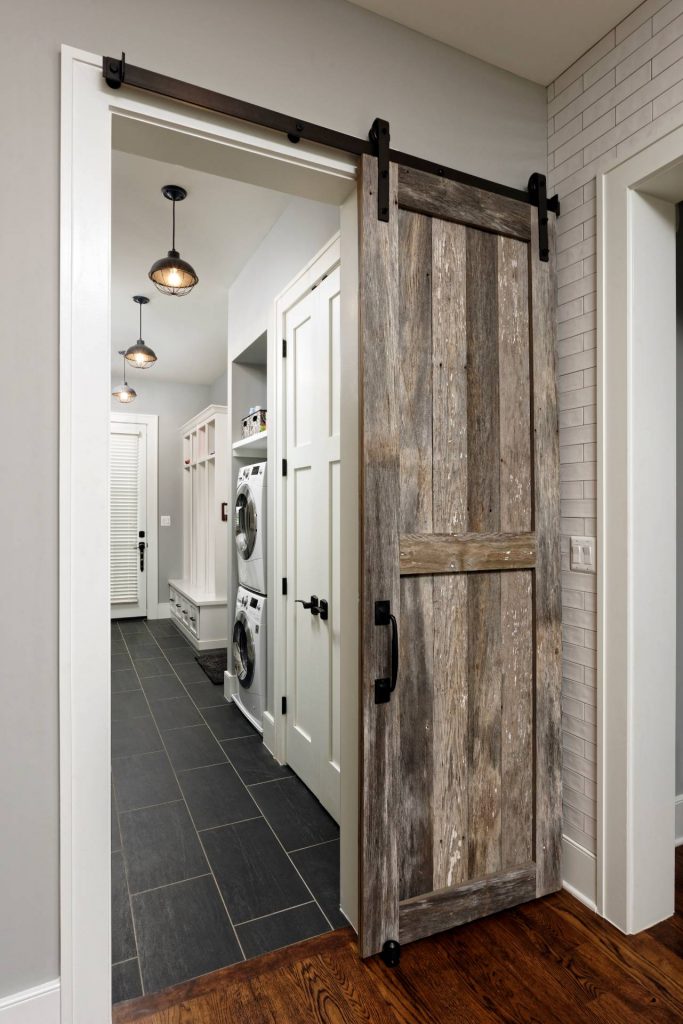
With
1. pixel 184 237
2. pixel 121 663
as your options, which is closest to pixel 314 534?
pixel 184 237

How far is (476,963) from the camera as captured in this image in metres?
1.66

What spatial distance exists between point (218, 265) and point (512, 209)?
245cm

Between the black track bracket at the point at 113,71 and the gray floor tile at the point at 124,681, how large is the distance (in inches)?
155

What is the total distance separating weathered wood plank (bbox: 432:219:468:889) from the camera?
179 centimetres

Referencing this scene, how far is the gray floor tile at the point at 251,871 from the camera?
195 cm

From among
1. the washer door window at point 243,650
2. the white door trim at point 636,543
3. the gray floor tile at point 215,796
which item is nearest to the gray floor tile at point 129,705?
the washer door window at point 243,650

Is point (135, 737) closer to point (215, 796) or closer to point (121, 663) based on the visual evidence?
point (215, 796)

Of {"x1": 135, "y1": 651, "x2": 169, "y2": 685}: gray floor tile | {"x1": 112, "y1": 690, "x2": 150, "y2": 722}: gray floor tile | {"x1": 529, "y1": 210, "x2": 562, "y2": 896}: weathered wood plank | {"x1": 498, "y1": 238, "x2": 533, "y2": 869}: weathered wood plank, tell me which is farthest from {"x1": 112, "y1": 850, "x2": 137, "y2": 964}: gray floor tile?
{"x1": 135, "y1": 651, "x2": 169, "y2": 685}: gray floor tile

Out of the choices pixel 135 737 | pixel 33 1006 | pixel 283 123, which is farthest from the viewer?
pixel 135 737

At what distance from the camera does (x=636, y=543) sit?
5.88 ft

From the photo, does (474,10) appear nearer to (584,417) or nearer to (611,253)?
(611,253)

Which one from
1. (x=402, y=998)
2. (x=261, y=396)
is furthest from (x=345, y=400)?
(x=261, y=396)

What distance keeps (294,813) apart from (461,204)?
8.41 ft

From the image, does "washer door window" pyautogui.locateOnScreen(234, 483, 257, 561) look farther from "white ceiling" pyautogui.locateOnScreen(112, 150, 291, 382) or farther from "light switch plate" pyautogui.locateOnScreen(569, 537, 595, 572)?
"light switch plate" pyautogui.locateOnScreen(569, 537, 595, 572)
